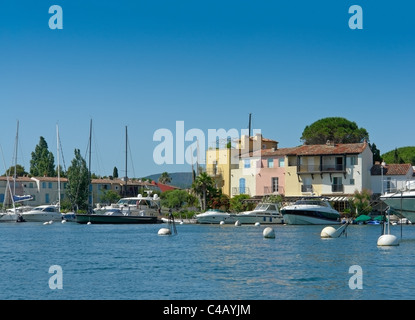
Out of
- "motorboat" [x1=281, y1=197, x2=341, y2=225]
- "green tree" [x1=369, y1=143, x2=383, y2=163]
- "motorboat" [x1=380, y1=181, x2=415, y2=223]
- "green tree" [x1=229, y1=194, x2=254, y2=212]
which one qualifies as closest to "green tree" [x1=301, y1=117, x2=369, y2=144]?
"green tree" [x1=369, y1=143, x2=383, y2=163]

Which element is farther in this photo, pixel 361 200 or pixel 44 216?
pixel 44 216

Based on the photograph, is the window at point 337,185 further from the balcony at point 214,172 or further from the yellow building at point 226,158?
the balcony at point 214,172

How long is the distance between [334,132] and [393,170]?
25.6m

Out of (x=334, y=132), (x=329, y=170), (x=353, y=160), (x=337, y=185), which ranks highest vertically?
(x=334, y=132)

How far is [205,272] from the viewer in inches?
1394

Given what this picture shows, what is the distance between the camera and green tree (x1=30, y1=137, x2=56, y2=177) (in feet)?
484

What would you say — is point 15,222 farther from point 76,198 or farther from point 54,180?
point 54,180

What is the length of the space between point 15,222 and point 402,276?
77683 millimetres

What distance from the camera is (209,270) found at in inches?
1423

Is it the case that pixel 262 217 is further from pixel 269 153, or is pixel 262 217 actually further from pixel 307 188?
pixel 269 153

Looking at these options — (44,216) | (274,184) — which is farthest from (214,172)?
(44,216)

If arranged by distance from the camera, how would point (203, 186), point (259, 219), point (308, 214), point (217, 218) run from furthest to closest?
point (203, 186) < point (217, 218) < point (259, 219) < point (308, 214)

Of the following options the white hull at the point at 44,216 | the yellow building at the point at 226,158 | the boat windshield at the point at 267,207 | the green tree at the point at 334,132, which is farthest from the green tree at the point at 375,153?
the white hull at the point at 44,216

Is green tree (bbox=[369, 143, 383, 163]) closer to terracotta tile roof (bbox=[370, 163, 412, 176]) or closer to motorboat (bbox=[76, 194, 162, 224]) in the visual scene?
terracotta tile roof (bbox=[370, 163, 412, 176])
